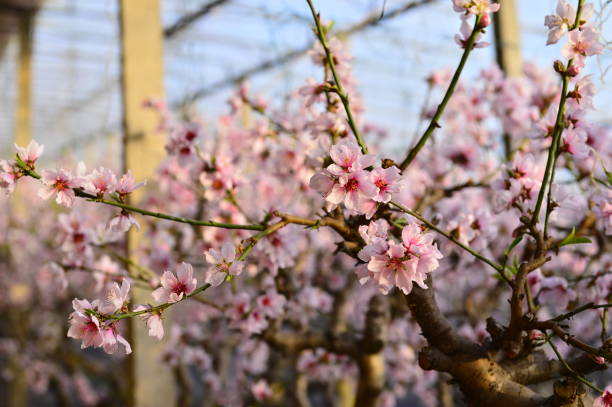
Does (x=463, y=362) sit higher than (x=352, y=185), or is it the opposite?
(x=352, y=185)

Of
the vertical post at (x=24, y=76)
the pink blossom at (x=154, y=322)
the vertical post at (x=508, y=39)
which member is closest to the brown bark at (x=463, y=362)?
the pink blossom at (x=154, y=322)

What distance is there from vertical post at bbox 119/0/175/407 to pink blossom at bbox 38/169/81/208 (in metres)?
1.92

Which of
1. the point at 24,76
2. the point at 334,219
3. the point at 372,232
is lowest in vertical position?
the point at 372,232

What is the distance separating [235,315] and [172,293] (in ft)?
2.37

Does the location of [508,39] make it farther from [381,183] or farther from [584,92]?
[381,183]

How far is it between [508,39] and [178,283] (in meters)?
2.62

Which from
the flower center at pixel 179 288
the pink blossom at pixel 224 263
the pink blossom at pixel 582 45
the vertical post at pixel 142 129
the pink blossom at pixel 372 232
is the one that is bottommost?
the flower center at pixel 179 288

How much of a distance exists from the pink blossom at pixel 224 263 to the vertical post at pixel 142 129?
2008 millimetres

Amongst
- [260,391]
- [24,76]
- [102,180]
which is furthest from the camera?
[24,76]

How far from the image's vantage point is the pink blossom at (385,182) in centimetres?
84

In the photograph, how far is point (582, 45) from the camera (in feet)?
2.99

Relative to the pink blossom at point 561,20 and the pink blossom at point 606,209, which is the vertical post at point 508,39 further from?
the pink blossom at point 561,20

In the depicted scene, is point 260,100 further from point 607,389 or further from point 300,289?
point 607,389

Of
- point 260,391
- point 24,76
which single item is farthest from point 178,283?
point 24,76
